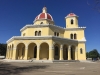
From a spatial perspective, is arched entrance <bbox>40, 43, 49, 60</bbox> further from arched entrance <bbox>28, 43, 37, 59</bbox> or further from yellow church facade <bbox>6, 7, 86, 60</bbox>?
arched entrance <bbox>28, 43, 37, 59</bbox>

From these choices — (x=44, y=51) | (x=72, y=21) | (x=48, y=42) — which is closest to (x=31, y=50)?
(x=44, y=51)

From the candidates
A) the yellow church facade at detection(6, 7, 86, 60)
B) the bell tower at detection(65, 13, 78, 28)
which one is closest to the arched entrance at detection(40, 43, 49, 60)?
the yellow church facade at detection(6, 7, 86, 60)

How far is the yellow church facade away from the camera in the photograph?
2816cm

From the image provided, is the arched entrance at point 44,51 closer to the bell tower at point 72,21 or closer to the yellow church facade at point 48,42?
the yellow church facade at point 48,42

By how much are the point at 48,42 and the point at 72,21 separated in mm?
13157

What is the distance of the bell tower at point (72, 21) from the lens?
3709 centimetres

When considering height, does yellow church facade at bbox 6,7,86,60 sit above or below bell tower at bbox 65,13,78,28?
below

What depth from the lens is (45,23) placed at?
34625 millimetres

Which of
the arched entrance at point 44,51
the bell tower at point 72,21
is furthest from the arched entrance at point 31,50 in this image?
the bell tower at point 72,21

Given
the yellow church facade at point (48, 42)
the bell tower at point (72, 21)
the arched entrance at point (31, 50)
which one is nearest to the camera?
the yellow church facade at point (48, 42)

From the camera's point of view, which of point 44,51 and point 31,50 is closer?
point 44,51

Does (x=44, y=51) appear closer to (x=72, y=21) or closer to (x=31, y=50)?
(x=31, y=50)

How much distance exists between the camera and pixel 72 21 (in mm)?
37594

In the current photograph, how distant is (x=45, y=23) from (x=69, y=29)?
715 centimetres
